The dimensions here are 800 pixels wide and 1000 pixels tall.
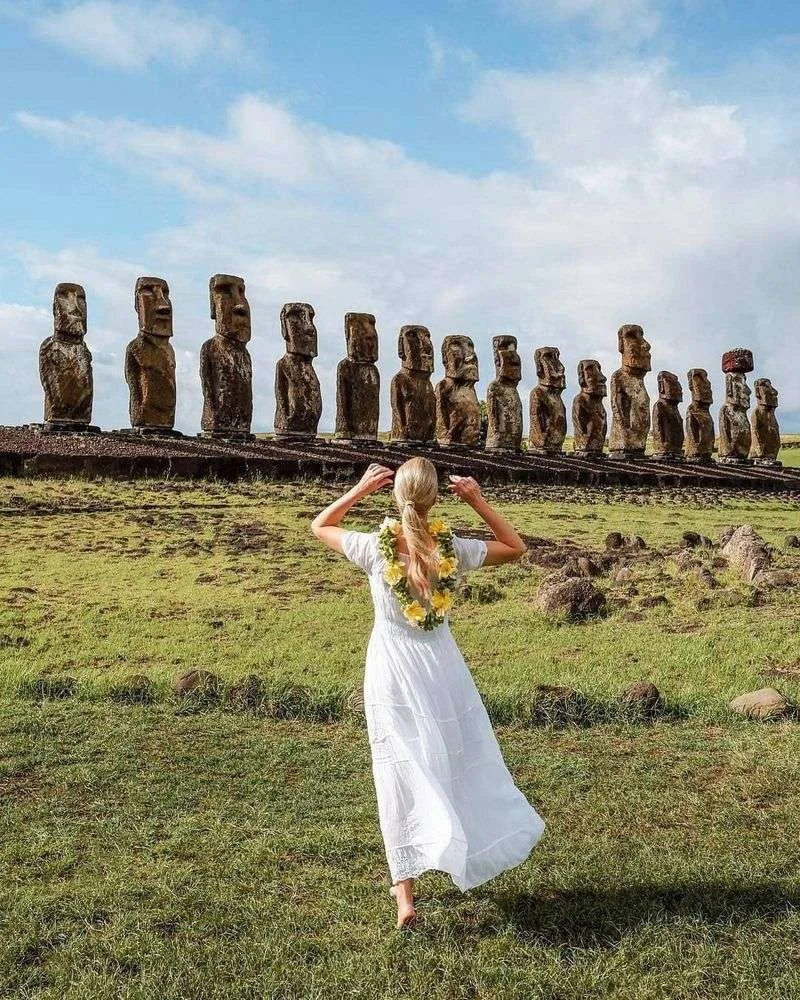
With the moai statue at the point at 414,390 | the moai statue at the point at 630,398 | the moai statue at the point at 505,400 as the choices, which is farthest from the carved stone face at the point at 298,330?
the moai statue at the point at 630,398

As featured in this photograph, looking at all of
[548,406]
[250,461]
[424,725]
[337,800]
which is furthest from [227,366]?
[424,725]

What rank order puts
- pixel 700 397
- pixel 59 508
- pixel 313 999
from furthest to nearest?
pixel 700 397 < pixel 59 508 < pixel 313 999

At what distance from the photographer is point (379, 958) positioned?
324 centimetres

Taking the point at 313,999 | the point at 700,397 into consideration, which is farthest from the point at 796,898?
the point at 700,397

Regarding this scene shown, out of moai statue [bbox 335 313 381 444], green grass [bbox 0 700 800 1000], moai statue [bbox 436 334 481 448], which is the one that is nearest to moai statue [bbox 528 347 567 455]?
moai statue [bbox 436 334 481 448]

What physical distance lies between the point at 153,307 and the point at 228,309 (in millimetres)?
1633

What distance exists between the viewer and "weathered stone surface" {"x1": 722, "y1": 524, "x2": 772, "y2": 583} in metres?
8.92

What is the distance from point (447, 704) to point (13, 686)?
3.65m

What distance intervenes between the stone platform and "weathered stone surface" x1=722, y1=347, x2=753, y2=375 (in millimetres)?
8959

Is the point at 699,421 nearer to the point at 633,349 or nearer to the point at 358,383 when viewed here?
the point at 633,349

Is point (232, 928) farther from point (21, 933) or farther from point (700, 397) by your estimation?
point (700, 397)

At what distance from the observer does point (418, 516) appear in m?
3.58

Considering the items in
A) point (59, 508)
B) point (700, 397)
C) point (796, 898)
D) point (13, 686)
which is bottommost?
point (796, 898)

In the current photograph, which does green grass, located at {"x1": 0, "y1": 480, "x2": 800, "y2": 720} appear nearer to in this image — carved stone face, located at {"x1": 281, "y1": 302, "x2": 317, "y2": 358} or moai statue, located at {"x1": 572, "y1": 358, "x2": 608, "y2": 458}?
carved stone face, located at {"x1": 281, "y1": 302, "x2": 317, "y2": 358}
